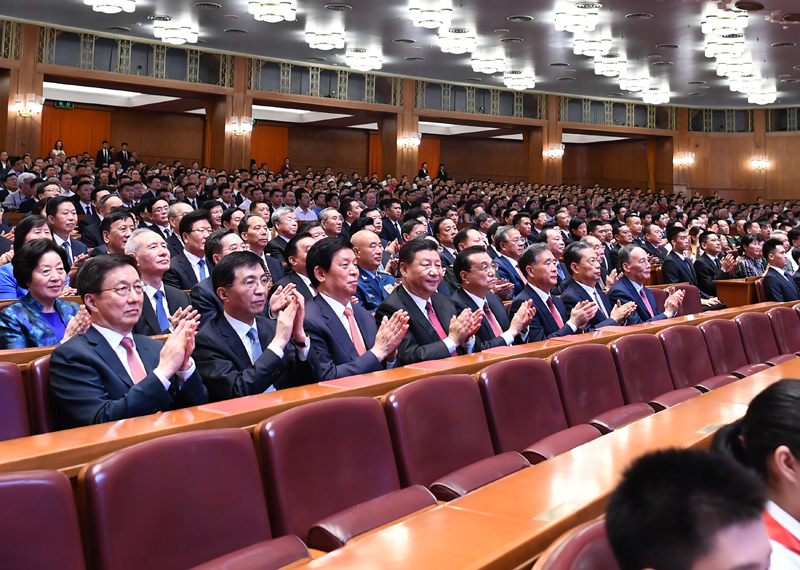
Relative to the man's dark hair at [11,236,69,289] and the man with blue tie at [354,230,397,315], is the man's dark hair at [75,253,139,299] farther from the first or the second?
the man with blue tie at [354,230,397,315]

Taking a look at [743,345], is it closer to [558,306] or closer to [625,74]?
[558,306]

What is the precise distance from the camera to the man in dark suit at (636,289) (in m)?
4.28

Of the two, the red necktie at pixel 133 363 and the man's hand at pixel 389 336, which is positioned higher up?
the man's hand at pixel 389 336

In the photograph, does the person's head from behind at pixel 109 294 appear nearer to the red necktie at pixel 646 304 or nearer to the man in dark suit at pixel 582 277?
the man in dark suit at pixel 582 277

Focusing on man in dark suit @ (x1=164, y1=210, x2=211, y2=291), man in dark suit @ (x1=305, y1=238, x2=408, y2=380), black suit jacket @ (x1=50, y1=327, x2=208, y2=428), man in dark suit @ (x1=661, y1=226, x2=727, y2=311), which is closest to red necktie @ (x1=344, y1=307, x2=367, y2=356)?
man in dark suit @ (x1=305, y1=238, x2=408, y2=380)

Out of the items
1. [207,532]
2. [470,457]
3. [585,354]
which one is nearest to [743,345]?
[585,354]

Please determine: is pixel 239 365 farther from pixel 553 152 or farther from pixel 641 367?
pixel 553 152

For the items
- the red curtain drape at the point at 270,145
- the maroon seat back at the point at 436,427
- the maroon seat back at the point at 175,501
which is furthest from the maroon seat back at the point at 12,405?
the red curtain drape at the point at 270,145

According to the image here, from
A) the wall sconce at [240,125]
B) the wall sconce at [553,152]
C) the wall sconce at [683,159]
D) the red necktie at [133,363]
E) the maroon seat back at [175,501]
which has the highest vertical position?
the wall sconce at [683,159]

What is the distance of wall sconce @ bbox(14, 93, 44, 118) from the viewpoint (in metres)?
10.6

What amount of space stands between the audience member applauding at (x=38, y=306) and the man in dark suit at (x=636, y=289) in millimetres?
2980

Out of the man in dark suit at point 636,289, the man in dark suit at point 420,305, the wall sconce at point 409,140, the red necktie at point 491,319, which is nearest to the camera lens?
the man in dark suit at point 420,305

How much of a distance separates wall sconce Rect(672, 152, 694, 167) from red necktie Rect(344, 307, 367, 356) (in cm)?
1612

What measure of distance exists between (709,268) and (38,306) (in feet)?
18.4
